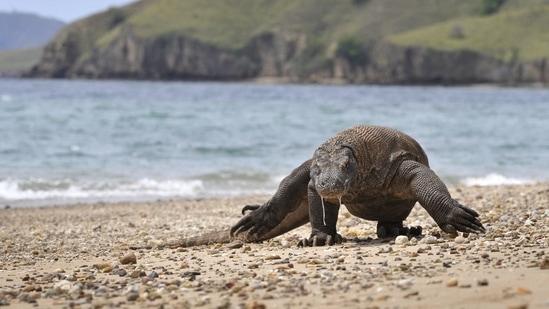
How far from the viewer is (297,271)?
745 centimetres

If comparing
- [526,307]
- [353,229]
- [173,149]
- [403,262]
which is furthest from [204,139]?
[526,307]

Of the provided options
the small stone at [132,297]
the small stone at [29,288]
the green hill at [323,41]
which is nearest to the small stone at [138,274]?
the small stone at [29,288]

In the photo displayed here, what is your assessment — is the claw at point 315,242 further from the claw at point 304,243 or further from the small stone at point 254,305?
the small stone at point 254,305

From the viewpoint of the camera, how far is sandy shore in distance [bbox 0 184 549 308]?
6.18 m

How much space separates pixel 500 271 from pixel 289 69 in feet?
573

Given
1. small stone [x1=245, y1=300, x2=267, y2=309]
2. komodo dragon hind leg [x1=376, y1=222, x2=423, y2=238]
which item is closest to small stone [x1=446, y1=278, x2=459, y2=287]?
small stone [x1=245, y1=300, x2=267, y2=309]

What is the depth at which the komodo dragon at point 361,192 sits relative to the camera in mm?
8922

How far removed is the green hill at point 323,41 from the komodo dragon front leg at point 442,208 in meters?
145

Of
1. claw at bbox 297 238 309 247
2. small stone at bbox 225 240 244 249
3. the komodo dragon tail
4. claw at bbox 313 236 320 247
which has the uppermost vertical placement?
claw at bbox 313 236 320 247

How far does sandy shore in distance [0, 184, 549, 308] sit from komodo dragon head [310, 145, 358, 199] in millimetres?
526

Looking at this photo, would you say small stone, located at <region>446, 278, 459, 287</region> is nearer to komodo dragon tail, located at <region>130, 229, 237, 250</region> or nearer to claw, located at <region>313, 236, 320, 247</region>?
claw, located at <region>313, 236, 320, 247</region>

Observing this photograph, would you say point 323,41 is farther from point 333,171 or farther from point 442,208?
point 333,171

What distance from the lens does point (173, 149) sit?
29.8m

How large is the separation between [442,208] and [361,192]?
0.78 metres
